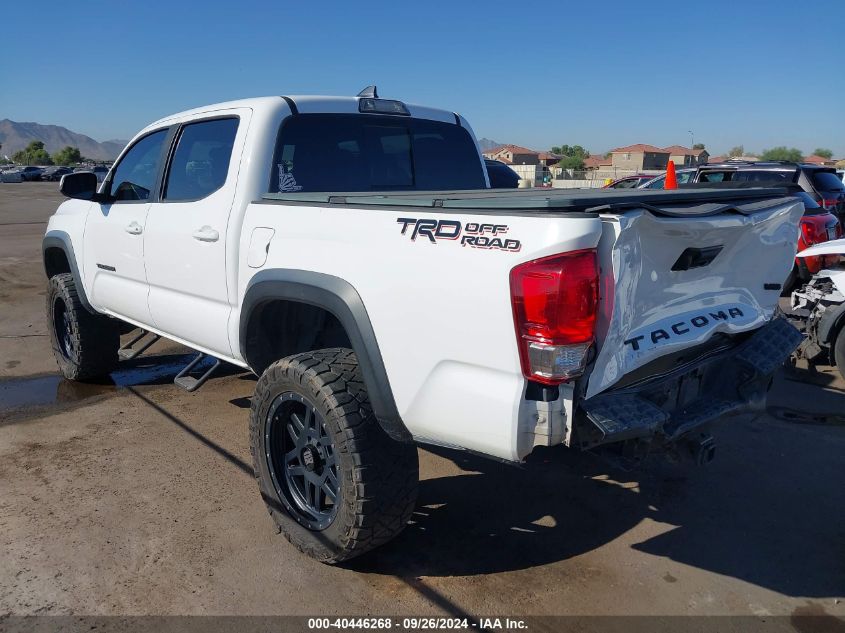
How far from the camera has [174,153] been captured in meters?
4.32

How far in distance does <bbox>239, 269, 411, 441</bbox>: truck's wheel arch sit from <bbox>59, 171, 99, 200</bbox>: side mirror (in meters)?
2.32

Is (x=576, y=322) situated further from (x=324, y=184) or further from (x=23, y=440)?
(x=23, y=440)

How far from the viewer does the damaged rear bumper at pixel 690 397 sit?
237 centimetres

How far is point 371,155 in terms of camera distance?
4152 mm

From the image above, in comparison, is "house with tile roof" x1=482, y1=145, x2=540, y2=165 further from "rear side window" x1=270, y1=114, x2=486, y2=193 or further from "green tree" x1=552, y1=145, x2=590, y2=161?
"rear side window" x1=270, y1=114, x2=486, y2=193

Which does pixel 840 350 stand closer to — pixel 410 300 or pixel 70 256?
pixel 410 300

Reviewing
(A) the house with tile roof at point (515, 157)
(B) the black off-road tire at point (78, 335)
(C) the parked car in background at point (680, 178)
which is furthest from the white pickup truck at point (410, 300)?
(A) the house with tile roof at point (515, 157)

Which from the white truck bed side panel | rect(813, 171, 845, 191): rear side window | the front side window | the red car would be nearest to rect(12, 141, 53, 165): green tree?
rect(813, 171, 845, 191): rear side window

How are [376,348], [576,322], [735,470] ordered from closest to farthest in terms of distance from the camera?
[576,322], [376,348], [735,470]

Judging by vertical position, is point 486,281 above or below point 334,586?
above

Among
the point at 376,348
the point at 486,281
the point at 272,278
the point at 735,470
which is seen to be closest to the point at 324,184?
the point at 272,278

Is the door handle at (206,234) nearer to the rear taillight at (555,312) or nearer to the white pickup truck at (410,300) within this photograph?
the white pickup truck at (410,300)

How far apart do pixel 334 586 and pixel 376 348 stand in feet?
3.59

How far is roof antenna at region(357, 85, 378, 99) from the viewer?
14.0ft
